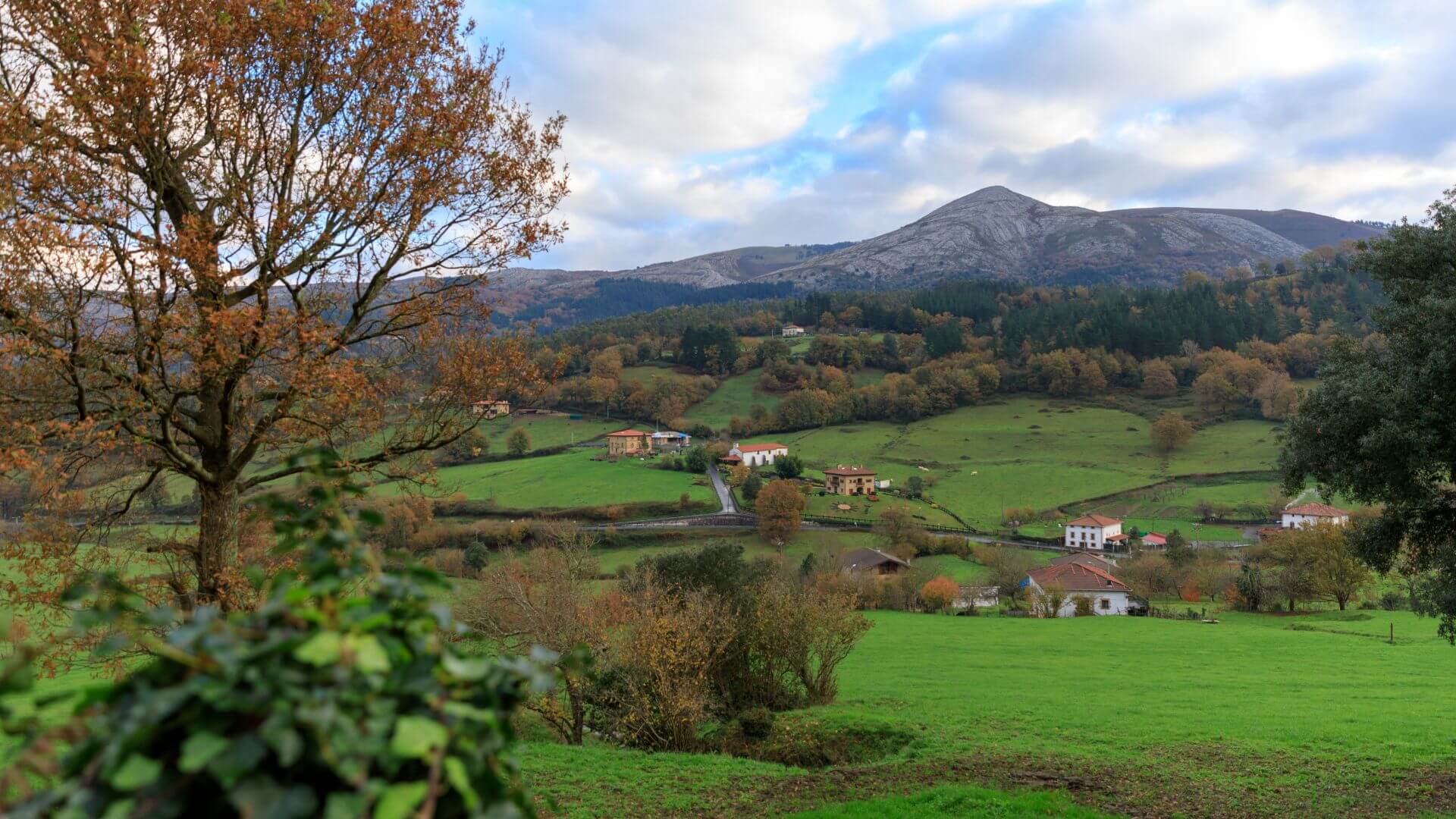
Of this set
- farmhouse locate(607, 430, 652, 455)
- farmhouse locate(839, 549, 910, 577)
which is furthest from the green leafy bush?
farmhouse locate(607, 430, 652, 455)

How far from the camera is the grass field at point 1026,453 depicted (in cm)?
9344

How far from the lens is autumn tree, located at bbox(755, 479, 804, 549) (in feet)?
250

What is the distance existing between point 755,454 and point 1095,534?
41.8m

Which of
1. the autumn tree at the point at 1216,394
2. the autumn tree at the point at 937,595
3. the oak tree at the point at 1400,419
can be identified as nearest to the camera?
the oak tree at the point at 1400,419

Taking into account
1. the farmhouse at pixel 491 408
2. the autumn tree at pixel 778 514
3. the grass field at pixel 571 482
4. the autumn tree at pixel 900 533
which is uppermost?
the farmhouse at pixel 491 408

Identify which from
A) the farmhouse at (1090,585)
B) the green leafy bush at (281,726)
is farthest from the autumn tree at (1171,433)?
the green leafy bush at (281,726)

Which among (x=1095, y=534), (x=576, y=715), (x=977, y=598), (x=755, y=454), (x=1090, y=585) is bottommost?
(x=1090, y=585)

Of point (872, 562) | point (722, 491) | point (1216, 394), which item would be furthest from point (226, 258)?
point (1216, 394)

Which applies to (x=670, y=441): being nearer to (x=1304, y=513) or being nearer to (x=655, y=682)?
(x=1304, y=513)

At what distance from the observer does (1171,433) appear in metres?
105

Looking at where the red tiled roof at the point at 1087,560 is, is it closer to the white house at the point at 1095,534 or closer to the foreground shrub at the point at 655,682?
the white house at the point at 1095,534

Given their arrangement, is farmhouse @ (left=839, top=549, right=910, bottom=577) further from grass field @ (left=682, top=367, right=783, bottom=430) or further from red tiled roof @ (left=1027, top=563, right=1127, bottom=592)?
grass field @ (left=682, top=367, right=783, bottom=430)

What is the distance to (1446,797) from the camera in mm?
14422

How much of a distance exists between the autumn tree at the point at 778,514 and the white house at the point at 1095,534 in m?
27.5
